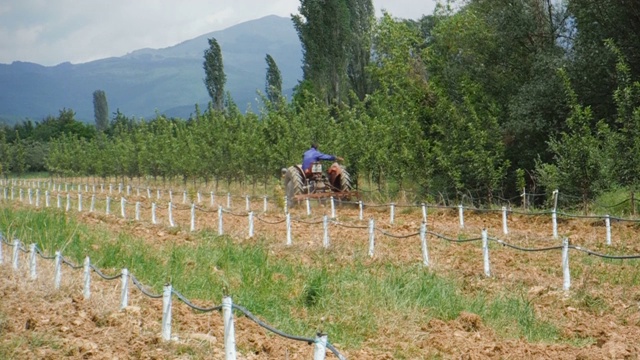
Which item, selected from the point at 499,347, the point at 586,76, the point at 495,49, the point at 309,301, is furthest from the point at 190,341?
the point at 495,49

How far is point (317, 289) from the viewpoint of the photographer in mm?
9445

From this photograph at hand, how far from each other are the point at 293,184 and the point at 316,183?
2.52 feet

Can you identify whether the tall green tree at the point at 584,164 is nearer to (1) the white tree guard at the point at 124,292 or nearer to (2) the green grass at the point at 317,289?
(2) the green grass at the point at 317,289

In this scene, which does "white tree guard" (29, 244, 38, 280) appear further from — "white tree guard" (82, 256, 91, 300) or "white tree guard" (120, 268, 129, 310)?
"white tree guard" (120, 268, 129, 310)

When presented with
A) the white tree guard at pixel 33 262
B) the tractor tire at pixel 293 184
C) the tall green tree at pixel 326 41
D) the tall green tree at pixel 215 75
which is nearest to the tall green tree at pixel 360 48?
the tall green tree at pixel 326 41

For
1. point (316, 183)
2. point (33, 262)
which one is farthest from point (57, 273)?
point (316, 183)

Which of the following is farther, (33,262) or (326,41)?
(326,41)

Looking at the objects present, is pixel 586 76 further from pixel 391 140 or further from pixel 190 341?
pixel 190 341

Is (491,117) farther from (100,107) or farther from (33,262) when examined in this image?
(100,107)

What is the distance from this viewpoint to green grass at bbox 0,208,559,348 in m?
8.48

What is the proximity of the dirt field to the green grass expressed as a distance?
31 cm

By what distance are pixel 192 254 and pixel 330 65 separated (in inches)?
1320

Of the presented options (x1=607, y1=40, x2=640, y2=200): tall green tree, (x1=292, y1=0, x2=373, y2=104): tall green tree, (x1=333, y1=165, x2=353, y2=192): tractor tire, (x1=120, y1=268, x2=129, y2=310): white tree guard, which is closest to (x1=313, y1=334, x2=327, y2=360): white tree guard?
(x1=120, y1=268, x2=129, y2=310): white tree guard

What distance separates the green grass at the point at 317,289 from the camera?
27.8 feet
